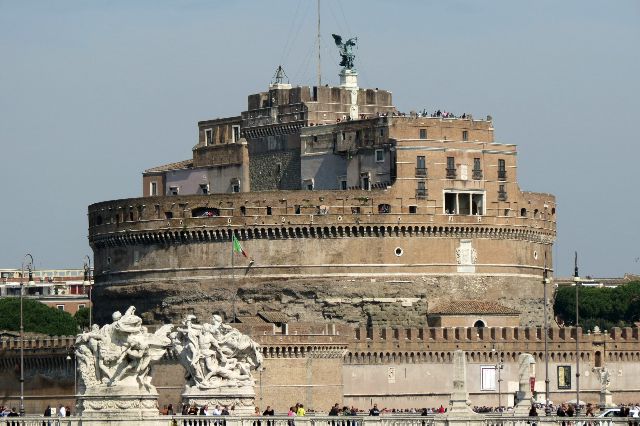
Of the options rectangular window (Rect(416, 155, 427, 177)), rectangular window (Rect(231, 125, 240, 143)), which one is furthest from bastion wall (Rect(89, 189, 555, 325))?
rectangular window (Rect(231, 125, 240, 143))

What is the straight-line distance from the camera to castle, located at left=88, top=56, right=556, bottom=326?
11544 cm

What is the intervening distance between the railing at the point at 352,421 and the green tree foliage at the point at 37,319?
8023cm

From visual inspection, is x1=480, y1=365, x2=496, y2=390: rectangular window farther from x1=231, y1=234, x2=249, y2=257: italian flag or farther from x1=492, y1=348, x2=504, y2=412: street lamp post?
x1=231, y1=234, x2=249, y2=257: italian flag

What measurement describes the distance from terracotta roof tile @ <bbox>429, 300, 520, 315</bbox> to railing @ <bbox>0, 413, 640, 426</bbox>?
52.1m

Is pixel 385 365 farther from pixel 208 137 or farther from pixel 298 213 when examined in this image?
pixel 208 137

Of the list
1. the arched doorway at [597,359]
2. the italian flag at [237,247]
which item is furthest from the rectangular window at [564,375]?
the italian flag at [237,247]

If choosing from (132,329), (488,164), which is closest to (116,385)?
(132,329)

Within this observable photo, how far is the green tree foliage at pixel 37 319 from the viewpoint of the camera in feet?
474

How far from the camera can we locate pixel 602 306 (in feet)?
518

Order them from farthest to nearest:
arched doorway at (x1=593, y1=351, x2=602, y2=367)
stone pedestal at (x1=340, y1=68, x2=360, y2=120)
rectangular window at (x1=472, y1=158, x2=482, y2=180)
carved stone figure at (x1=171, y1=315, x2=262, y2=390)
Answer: stone pedestal at (x1=340, y1=68, x2=360, y2=120)
rectangular window at (x1=472, y1=158, x2=482, y2=180)
arched doorway at (x1=593, y1=351, x2=602, y2=367)
carved stone figure at (x1=171, y1=315, x2=262, y2=390)

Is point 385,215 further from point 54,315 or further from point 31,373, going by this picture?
point 54,315

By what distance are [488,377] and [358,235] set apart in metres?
10.1

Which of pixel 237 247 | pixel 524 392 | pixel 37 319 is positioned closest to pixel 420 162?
pixel 237 247

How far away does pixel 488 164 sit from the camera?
117 metres
